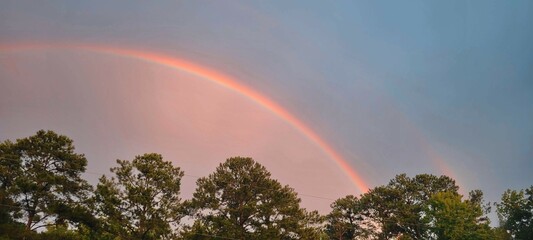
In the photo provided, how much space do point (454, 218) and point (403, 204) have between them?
917cm

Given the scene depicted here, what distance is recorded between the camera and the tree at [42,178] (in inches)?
1515

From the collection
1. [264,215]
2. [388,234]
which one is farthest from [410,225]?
[264,215]

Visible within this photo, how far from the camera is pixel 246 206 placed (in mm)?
44938

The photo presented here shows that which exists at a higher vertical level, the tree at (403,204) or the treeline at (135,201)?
the tree at (403,204)

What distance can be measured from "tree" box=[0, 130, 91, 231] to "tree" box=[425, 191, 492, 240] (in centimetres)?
5232

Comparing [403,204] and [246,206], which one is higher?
[403,204]

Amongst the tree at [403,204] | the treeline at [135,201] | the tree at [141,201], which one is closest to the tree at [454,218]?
the tree at [403,204]

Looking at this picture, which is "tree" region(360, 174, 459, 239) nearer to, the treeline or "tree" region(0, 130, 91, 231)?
the treeline

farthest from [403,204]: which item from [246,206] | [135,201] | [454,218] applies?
[135,201]

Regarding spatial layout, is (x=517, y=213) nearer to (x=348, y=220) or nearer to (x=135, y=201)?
(x=348, y=220)

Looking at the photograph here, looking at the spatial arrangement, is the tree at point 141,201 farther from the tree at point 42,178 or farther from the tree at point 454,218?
the tree at point 454,218

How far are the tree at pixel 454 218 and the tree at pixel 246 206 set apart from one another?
91.3 feet

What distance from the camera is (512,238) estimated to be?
66312 millimetres

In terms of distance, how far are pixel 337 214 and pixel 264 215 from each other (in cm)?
3149
